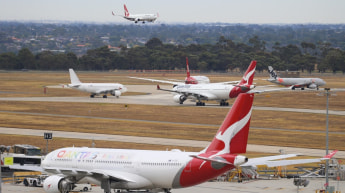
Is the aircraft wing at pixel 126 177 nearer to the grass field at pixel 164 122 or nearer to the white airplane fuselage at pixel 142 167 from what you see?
the white airplane fuselage at pixel 142 167

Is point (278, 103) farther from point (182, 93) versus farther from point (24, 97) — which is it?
point (24, 97)

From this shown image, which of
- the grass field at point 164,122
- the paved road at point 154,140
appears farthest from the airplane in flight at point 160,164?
the paved road at point 154,140

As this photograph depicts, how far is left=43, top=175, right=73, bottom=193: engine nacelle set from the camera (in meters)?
47.4

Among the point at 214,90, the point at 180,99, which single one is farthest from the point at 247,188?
the point at 180,99

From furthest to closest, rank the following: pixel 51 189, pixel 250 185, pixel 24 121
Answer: pixel 24 121 < pixel 250 185 < pixel 51 189

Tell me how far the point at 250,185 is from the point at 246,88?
63.1 meters

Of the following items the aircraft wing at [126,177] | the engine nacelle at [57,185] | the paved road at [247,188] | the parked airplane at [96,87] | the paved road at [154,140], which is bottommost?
the paved road at [247,188]

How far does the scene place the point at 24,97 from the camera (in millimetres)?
158250

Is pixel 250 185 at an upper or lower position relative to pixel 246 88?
lower

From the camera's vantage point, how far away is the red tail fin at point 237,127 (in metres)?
44.0

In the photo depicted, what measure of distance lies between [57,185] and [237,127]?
13.7 m

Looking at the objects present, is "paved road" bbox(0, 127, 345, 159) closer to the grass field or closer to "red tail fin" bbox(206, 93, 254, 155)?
the grass field

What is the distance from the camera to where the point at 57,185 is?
47438 mm

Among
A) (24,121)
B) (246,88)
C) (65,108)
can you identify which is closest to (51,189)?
(24,121)
